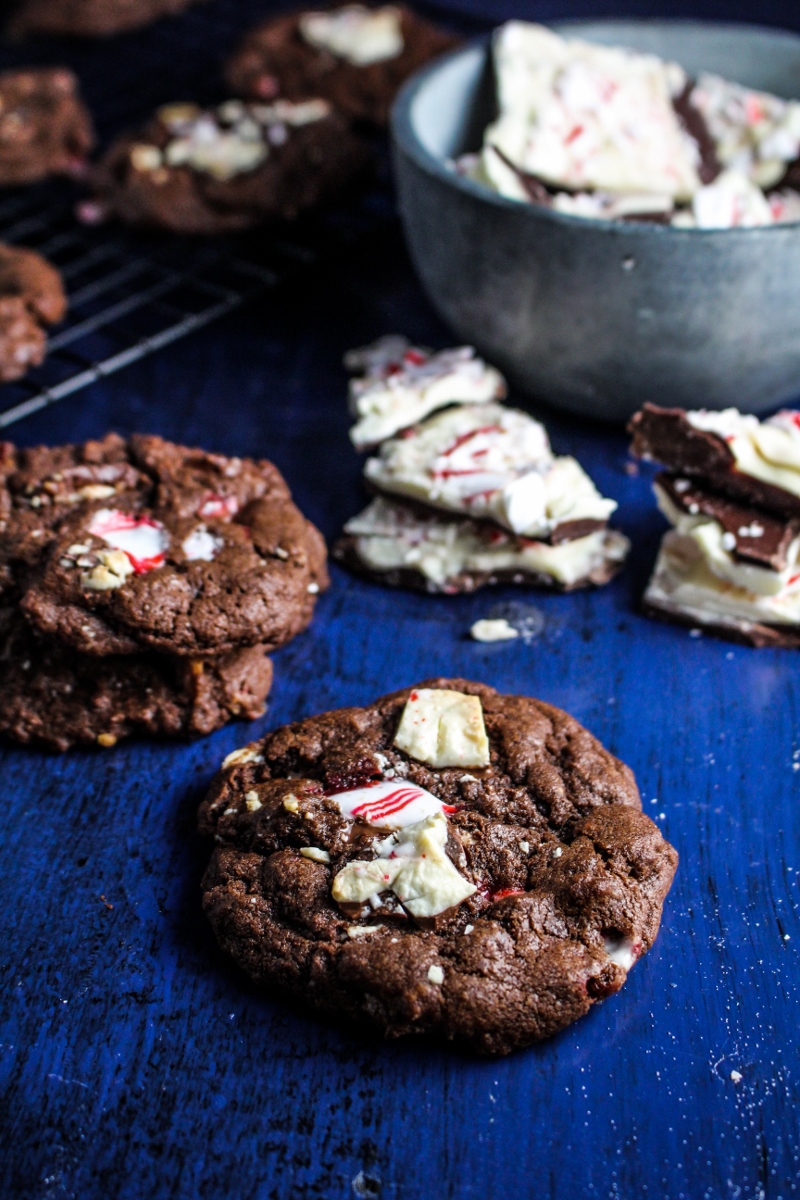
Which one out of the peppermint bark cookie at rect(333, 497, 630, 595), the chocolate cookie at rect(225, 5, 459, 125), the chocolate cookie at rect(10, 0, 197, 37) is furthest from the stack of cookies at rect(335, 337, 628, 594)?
the chocolate cookie at rect(10, 0, 197, 37)

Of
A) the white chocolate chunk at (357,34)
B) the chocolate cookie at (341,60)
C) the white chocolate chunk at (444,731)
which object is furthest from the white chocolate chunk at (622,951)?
the white chocolate chunk at (357,34)

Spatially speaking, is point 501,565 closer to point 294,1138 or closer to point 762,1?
point 294,1138

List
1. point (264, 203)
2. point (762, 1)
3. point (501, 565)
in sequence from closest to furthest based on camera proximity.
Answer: point (501, 565)
point (264, 203)
point (762, 1)

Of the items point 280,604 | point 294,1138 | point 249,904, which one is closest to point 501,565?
point 280,604

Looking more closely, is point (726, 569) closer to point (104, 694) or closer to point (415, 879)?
point (415, 879)

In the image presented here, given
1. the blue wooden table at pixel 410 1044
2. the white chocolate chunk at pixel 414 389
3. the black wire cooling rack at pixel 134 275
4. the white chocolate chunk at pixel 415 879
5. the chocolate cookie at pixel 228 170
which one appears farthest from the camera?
the chocolate cookie at pixel 228 170

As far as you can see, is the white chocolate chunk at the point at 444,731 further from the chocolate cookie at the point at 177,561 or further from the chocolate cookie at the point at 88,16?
the chocolate cookie at the point at 88,16
